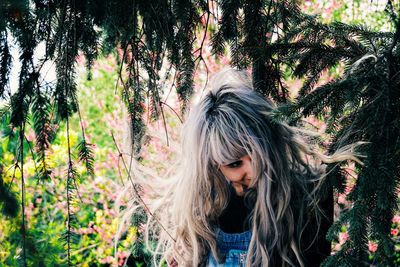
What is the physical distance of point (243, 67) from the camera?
1.66 m

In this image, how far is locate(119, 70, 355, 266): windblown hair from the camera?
167cm

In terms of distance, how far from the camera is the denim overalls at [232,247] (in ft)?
6.06

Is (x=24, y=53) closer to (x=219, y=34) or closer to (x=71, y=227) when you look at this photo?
(x=71, y=227)

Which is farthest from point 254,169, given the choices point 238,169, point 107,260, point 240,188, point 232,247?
point 107,260

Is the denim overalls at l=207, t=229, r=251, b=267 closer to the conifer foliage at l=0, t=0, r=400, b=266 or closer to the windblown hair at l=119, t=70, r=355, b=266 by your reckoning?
the windblown hair at l=119, t=70, r=355, b=266

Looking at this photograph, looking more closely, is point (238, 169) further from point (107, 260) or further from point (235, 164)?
point (107, 260)

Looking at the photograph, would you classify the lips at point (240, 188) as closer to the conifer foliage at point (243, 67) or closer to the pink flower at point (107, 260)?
the conifer foliage at point (243, 67)

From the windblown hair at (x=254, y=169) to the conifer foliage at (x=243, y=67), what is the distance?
105 millimetres

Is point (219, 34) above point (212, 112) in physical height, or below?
above

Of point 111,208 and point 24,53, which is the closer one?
point 24,53

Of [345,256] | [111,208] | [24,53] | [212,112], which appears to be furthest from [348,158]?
[111,208]

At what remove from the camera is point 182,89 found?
1727mm

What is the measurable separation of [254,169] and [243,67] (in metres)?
0.33

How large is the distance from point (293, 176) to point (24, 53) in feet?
3.20
